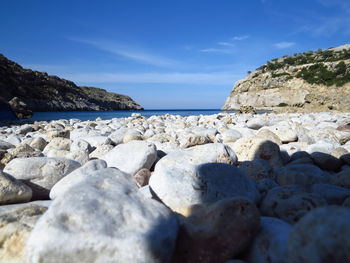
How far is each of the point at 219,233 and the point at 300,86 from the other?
3774cm

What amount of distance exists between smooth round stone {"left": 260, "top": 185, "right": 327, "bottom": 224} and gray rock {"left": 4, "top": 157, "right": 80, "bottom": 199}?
1.72 metres

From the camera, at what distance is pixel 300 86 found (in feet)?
111

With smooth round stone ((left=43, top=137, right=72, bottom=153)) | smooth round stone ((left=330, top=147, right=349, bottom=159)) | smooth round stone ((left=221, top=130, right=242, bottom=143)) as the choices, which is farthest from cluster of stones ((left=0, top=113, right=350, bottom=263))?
smooth round stone ((left=221, top=130, right=242, bottom=143))

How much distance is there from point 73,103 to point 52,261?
53858mm

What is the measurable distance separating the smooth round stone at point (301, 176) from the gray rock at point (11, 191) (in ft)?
7.11

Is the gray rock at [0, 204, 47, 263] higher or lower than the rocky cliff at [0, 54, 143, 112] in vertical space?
lower

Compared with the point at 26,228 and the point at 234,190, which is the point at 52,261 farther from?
the point at 234,190

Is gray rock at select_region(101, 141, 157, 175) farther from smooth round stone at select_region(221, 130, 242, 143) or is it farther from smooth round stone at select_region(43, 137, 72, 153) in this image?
smooth round stone at select_region(221, 130, 242, 143)

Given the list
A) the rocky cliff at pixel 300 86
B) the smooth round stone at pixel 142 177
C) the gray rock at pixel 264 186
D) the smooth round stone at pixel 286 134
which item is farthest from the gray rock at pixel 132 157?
the rocky cliff at pixel 300 86

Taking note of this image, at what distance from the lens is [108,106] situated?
65.9 m

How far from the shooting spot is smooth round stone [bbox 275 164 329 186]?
210cm

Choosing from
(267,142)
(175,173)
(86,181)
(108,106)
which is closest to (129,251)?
(86,181)

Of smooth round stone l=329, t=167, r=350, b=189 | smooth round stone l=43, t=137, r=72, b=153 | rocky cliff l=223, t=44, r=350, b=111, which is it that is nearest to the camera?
smooth round stone l=329, t=167, r=350, b=189

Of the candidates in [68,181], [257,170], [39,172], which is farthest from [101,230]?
[257,170]
